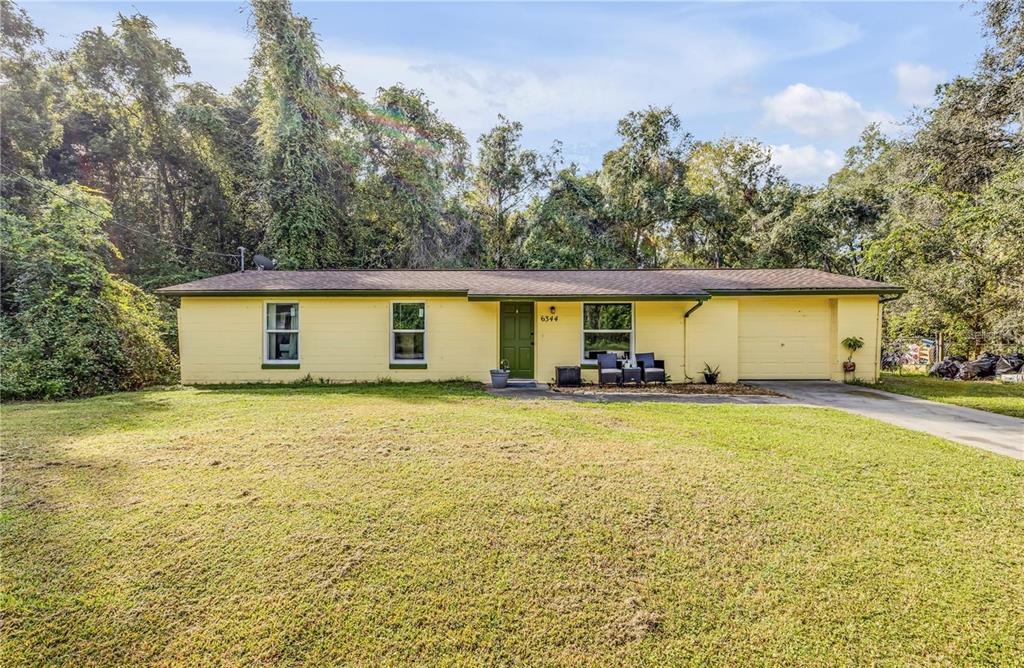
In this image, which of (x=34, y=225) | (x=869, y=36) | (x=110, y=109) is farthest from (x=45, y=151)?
(x=869, y=36)

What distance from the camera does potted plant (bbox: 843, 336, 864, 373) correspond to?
11.1 metres

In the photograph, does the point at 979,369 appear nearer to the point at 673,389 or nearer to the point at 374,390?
the point at 673,389

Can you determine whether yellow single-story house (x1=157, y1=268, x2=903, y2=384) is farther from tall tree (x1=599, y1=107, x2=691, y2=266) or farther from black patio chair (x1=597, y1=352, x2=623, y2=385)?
tall tree (x1=599, y1=107, x2=691, y2=266)

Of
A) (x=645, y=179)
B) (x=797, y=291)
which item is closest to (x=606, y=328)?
(x=797, y=291)

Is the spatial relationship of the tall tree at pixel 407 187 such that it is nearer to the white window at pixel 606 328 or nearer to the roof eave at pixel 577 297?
the roof eave at pixel 577 297

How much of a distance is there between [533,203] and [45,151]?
64.4 feet

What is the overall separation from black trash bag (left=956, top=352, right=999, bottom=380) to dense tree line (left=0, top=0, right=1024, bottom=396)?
0.92 metres

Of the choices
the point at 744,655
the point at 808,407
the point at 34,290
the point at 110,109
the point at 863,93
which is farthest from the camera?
the point at 110,109

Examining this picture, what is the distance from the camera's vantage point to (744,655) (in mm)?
2410

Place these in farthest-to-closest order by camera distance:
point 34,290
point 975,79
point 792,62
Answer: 1. point 975,79
2. point 792,62
3. point 34,290

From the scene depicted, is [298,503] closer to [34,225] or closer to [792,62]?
[34,225]

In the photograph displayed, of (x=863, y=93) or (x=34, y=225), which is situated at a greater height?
(x=863, y=93)

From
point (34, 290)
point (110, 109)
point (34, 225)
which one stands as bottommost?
point (34, 290)

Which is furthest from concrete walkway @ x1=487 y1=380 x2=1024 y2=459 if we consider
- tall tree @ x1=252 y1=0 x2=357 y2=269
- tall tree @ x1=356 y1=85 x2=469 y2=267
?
tall tree @ x1=252 y1=0 x2=357 y2=269
